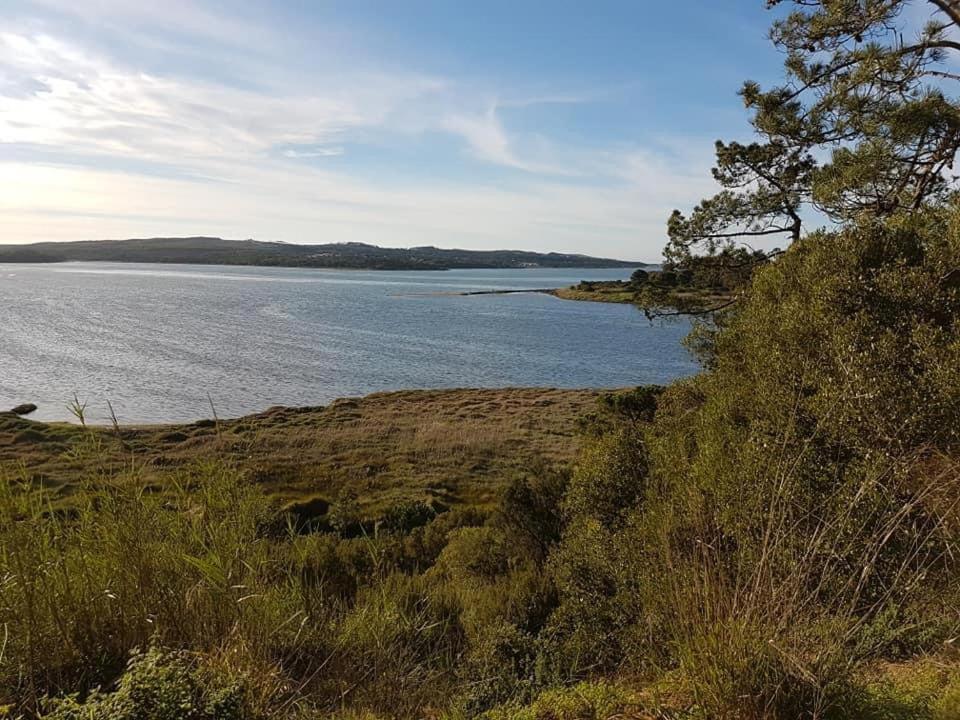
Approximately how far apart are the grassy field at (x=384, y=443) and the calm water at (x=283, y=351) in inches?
189

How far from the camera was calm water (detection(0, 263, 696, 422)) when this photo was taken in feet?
144

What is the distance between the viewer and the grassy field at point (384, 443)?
24531 millimetres

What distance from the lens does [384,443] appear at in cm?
3244

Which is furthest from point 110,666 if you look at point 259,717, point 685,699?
point 685,699

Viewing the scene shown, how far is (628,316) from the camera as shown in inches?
3580

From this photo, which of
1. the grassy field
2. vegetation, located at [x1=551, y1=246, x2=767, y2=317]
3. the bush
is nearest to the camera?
the bush

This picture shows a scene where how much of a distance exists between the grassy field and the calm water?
15.7 feet

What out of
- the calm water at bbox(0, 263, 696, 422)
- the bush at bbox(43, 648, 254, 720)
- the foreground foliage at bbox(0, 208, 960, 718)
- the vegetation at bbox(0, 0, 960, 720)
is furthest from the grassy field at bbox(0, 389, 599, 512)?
the bush at bbox(43, 648, 254, 720)

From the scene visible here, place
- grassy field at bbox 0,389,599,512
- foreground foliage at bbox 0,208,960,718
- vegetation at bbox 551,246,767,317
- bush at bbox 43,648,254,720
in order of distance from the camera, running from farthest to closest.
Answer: grassy field at bbox 0,389,599,512 → vegetation at bbox 551,246,767,317 → foreground foliage at bbox 0,208,960,718 → bush at bbox 43,648,254,720

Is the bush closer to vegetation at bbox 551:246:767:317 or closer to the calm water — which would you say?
vegetation at bbox 551:246:767:317

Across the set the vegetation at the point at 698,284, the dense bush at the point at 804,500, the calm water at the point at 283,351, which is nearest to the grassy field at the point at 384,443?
the calm water at the point at 283,351

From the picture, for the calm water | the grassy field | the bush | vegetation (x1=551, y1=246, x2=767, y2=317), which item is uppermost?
vegetation (x1=551, y1=246, x2=767, y2=317)

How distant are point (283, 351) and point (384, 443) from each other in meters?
29.6

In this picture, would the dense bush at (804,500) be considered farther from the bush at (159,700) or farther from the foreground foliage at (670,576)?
the bush at (159,700)
